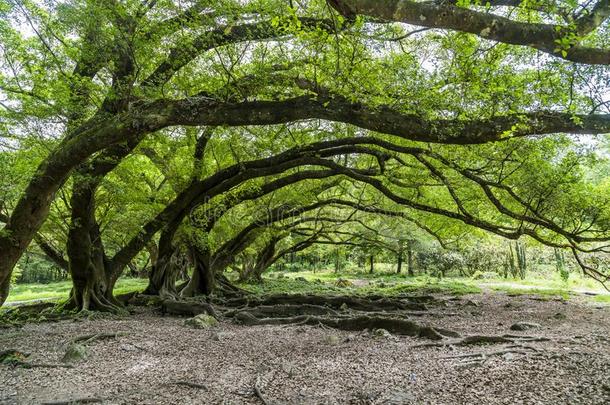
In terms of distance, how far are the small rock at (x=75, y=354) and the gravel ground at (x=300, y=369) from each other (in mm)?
151

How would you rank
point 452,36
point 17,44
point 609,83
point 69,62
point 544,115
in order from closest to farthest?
point 544,115
point 609,83
point 452,36
point 17,44
point 69,62

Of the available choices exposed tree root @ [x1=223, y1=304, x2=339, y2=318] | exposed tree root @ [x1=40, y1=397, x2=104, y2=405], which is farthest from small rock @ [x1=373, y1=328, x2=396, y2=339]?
exposed tree root @ [x1=40, y1=397, x2=104, y2=405]

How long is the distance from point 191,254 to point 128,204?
13.4 feet

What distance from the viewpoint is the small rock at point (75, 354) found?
5876mm

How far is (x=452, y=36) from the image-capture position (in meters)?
6.49

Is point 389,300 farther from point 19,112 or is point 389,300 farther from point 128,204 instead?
point 19,112

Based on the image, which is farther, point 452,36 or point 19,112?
point 19,112

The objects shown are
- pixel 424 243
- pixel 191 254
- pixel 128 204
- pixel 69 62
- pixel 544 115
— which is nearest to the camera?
pixel 544 115

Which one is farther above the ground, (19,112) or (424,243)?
(19,112)

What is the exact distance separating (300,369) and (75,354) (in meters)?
3.46

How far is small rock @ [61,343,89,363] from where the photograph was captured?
19.3 feet

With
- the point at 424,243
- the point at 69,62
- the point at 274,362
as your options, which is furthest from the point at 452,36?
the point at 424,243

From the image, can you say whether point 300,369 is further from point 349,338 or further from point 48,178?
point 48,178

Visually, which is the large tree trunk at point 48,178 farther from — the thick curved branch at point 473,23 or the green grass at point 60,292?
the green grass at point 60,292
